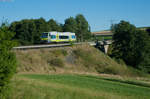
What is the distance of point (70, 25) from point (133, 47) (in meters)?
37.7

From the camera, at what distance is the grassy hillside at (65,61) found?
103 ft

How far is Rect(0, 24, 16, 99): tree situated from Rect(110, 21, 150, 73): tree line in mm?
46827

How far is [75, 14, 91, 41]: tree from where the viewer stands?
8899 cm

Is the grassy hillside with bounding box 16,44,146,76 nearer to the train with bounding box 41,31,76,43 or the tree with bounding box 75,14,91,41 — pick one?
the train with bounding box 41,31,76,43

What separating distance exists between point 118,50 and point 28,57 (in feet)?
112

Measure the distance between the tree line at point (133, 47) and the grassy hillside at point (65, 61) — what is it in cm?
730

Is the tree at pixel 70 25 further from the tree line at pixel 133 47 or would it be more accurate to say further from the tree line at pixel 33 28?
the tree line at pixel 133 47

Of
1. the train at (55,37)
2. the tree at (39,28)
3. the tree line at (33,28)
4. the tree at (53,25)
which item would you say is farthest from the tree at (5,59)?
the tree at (53,25)

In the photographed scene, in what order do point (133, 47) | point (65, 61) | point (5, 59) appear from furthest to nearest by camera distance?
point (133, 47), point (65, 61), point (5, 59)

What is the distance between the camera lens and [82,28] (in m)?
91.0

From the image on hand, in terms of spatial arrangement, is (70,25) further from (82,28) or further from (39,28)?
(39,28)

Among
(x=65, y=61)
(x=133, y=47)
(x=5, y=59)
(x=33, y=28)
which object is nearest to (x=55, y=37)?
(x=65, y=61)

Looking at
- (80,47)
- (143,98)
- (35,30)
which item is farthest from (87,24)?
(143,98)

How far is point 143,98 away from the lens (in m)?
13.8
